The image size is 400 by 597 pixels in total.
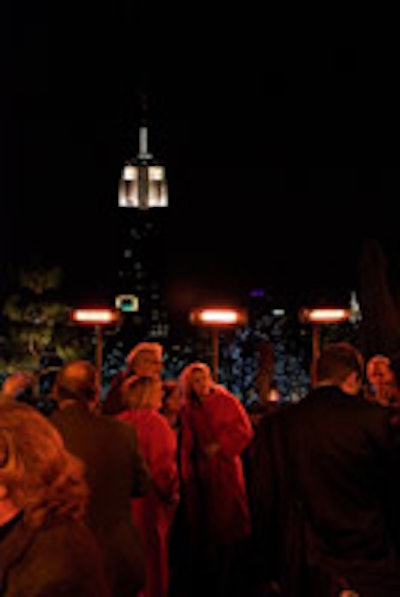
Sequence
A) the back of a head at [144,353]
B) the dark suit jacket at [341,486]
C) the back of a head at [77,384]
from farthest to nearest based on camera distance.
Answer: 1. the back of a head at [144,353]
2. the back of a head at [77,384]
3. the dark suit jacket at [341,486]

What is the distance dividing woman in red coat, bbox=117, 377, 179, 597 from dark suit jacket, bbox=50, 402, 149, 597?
125 centimetres

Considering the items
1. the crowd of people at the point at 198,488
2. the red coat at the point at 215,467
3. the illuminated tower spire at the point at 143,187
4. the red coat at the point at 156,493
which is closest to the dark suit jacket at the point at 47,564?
the crowd of people at the point at 198,488

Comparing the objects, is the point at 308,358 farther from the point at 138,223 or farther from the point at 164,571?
the point at 164,571

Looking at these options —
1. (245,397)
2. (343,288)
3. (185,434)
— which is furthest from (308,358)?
(185,434)

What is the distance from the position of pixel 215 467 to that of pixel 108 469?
9.74 feet

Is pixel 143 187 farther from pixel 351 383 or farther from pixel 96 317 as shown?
pixel 351 383

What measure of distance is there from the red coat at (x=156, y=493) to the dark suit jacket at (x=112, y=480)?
1.24 metres

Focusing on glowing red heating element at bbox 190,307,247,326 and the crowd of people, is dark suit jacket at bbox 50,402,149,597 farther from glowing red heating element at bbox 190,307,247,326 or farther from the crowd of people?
glowing red heating element at bbox 190,307,247,326

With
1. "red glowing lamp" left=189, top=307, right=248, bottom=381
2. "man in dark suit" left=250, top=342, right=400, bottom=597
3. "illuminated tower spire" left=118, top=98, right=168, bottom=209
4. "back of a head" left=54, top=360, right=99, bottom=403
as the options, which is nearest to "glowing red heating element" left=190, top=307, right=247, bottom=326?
"red glowing lamp" left=189, top=307, right=248, bottom=381

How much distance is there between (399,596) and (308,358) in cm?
3075

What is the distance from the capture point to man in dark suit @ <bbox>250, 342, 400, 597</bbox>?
5.00m

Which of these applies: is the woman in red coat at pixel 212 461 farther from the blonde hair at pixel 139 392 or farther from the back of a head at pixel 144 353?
the blonde hair at pixel 139 392

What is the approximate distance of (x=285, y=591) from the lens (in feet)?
17.1

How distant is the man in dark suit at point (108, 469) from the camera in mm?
5064
